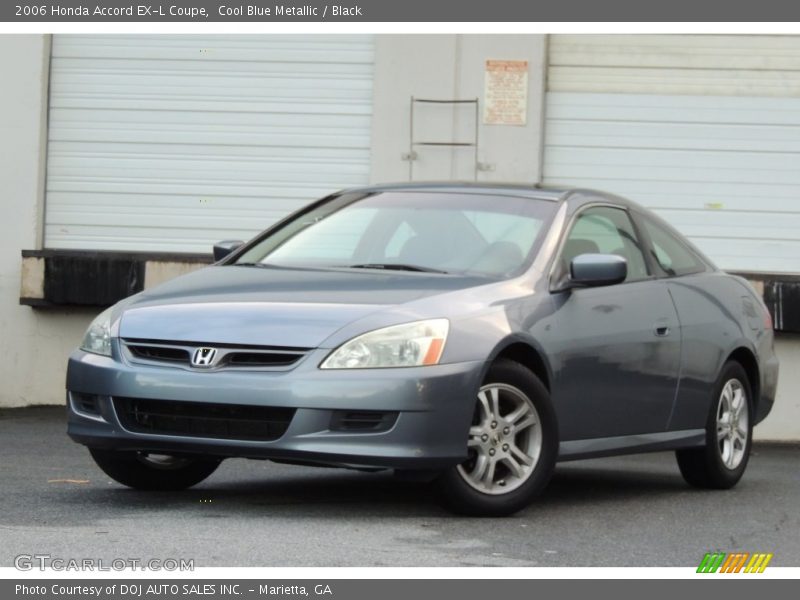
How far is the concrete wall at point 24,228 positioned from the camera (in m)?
15.4

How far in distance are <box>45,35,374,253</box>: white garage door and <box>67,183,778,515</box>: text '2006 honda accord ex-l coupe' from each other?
6587 millimetres

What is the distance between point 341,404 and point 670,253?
3.00 meters

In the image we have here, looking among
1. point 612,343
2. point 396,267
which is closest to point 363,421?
point 396,267

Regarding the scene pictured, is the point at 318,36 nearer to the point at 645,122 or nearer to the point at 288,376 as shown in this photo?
the point at 645,122

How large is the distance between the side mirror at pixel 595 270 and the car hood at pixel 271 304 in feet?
1.75

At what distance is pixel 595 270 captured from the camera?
8.02m

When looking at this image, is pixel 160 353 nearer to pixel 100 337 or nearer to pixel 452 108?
pixel 100 337

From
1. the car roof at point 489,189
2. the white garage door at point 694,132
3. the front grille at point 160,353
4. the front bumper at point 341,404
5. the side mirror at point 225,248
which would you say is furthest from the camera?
the white garage door at point 694,132

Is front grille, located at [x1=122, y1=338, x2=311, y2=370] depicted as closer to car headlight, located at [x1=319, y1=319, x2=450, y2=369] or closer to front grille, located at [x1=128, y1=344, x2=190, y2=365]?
front grille, located at [x1=128, y1=344, x2=190, y2=365]

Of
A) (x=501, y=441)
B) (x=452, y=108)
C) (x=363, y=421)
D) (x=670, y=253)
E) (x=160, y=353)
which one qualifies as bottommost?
(x=501, y=441)

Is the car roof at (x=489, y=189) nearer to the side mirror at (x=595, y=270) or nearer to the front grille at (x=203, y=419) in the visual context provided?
the side mirror at (x=595, y=270)

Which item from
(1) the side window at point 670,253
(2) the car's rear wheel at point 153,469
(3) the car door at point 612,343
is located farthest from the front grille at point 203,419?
(1) the side window at point 670,253

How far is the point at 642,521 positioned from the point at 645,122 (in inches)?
321

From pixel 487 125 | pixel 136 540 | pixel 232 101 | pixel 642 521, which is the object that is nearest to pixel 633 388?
pixel 642 521
